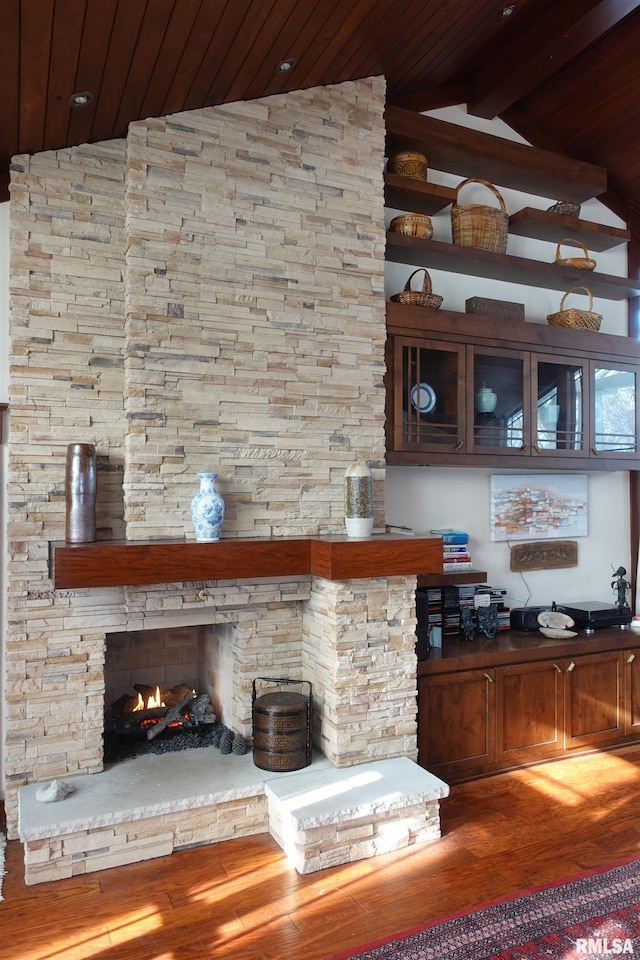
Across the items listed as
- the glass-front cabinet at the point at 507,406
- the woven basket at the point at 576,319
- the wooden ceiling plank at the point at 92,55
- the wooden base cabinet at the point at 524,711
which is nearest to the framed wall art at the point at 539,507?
the glass-front cabinet at the point at 507,406

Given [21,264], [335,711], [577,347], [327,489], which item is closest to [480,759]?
[335,711]

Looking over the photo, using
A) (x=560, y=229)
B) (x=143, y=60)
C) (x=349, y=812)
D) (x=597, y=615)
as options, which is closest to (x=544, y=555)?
(x=597, y=615)

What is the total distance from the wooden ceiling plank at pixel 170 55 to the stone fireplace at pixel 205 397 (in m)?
0.12

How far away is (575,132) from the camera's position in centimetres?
435

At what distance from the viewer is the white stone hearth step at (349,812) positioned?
2.64 meters

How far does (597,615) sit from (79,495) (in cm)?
307

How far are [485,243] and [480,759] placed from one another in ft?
9.32

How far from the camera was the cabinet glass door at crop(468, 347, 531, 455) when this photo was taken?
12.2ft

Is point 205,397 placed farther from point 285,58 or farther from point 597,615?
point 597,615

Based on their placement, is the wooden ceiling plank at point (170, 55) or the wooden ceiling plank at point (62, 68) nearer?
the wooden ceiling plank at point (62, 68)

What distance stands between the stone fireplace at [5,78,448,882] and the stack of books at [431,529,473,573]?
27.7 inches

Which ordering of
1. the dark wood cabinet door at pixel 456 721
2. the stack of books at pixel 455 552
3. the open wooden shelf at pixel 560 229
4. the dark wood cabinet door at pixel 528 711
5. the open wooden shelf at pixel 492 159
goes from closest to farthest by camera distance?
the dark wood cabinet door at pixel 456 721
the dark wood cabinet door at pixel 528 711
the open wooden shelf at pixel 492 159
the stack of books at pixel 455 552
the open wooden shelf at pixel 560 229

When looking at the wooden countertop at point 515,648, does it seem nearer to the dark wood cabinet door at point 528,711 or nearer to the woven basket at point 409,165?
the dark wood cabinet door at point 528,711

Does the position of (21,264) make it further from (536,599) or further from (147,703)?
(536,599)
